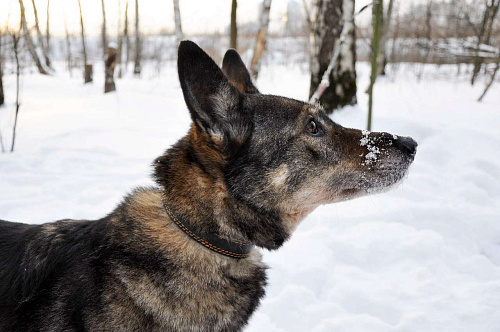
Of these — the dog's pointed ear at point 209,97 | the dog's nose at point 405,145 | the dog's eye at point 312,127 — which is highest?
the dog's pointed ear at point 209,97

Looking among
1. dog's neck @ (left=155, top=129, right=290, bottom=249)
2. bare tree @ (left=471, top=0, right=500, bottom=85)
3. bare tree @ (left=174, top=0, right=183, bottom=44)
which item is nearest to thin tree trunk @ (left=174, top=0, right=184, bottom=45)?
bare tree @ (left=174, top=0, right=183, bottom=44)

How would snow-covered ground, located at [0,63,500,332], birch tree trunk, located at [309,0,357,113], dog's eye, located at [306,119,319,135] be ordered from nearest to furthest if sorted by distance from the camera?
dog's eye, located at [306,119,319,135], snow-covered ground, located at [0,63,500,332], birch tree trunk, located at [309,0,357,113]

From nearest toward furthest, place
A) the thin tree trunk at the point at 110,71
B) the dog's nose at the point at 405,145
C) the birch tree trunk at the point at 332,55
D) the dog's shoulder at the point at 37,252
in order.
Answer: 1. the dog's shoulder at the point at 37,252
2. the dog's nose at the point at 405,145
3. the birch tree trunk at the point at 332,55
4. the thin tree trunk at the point at 110,71

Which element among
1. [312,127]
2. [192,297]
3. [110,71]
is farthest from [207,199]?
[110,71]

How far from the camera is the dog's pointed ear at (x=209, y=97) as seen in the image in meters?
1.66

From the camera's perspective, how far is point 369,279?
3.21 meters

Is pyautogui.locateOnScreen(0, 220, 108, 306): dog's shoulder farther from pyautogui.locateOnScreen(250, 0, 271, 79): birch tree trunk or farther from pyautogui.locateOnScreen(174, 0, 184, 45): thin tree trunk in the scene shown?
pyautogui.locateOnScreen(174, 0, 184, 45): thin tree trunk

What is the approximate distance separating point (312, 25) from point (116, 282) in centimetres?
684

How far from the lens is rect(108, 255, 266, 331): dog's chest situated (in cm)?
174

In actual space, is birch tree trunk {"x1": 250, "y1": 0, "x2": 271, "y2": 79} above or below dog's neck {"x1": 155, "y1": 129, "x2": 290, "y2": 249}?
above

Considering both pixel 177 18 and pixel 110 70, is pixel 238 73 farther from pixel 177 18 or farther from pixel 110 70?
pixel 110 70

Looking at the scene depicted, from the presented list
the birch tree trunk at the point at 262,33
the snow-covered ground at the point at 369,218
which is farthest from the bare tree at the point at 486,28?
the birch tree trunk at the point at 262,33

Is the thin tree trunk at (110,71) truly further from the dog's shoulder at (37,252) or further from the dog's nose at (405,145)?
the dog's nose at (405,145)

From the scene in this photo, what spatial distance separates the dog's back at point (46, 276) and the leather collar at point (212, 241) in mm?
391
